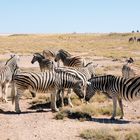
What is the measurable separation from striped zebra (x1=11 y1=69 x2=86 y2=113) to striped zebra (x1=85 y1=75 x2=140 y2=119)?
1.94 ft

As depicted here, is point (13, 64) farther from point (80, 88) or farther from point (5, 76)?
point (80, 88)

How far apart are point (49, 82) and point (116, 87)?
2.29m

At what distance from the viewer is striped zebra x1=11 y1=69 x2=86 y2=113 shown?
540 inches

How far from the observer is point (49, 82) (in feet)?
45.1

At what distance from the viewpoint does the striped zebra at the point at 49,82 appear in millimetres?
13719

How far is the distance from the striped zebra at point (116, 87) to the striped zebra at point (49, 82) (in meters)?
0.59

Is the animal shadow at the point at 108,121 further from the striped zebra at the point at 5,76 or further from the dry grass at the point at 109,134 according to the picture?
the striped zebra at the point at 5,76

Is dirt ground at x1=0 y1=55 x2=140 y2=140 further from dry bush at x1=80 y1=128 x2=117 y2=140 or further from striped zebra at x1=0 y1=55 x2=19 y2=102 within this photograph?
striped zebra at x1=0 y1=55 x2=19 y2=102

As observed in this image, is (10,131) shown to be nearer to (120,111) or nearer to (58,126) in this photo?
(58,126)

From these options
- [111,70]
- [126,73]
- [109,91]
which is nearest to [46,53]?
[111,70]

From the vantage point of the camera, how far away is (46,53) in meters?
26.4

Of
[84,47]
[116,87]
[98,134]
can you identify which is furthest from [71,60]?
[84,47]

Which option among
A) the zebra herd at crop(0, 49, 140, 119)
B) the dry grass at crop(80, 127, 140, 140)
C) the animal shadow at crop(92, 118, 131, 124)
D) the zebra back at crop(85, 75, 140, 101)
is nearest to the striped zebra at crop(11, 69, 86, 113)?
the zebra herd at crop(0, 49, 140, 119)

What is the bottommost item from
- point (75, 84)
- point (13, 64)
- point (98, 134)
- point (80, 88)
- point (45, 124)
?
point (45, 124)
